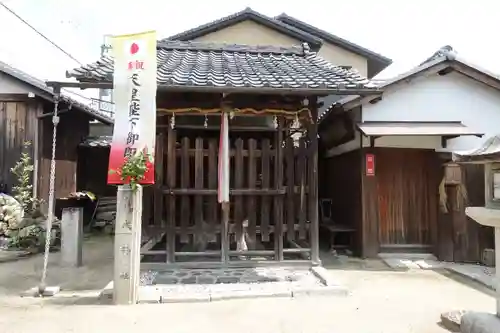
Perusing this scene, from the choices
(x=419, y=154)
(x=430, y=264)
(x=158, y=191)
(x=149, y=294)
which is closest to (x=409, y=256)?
(x=430, y=264)

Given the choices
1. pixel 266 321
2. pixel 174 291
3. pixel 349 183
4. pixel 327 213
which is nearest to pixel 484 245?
pixel 349 183

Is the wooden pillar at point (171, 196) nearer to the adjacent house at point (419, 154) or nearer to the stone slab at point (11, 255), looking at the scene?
the adjacent house at point (419, 154)

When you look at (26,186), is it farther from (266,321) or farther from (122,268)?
(266,321)

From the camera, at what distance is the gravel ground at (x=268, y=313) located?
5.29m

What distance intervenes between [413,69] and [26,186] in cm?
1266

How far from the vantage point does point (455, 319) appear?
17.5 ft

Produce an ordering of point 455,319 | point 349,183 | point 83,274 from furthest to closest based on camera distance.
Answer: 1. point 349,183
2. point 83,274
3. point 455,319

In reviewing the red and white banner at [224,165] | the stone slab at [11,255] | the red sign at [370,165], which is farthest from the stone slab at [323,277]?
the stone slab at [11,255]

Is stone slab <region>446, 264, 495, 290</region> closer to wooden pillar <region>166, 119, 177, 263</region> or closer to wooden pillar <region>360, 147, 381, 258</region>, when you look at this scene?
wooden pillar <region>360, 147, 381, 258</region>

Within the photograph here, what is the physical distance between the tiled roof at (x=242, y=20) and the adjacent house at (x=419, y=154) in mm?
5212

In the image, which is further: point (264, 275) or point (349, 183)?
point (349, 183)

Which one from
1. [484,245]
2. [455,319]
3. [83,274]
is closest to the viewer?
[455,319]

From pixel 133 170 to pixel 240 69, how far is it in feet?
12.9

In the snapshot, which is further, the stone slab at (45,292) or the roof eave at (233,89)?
the roof eave at (233,89)
